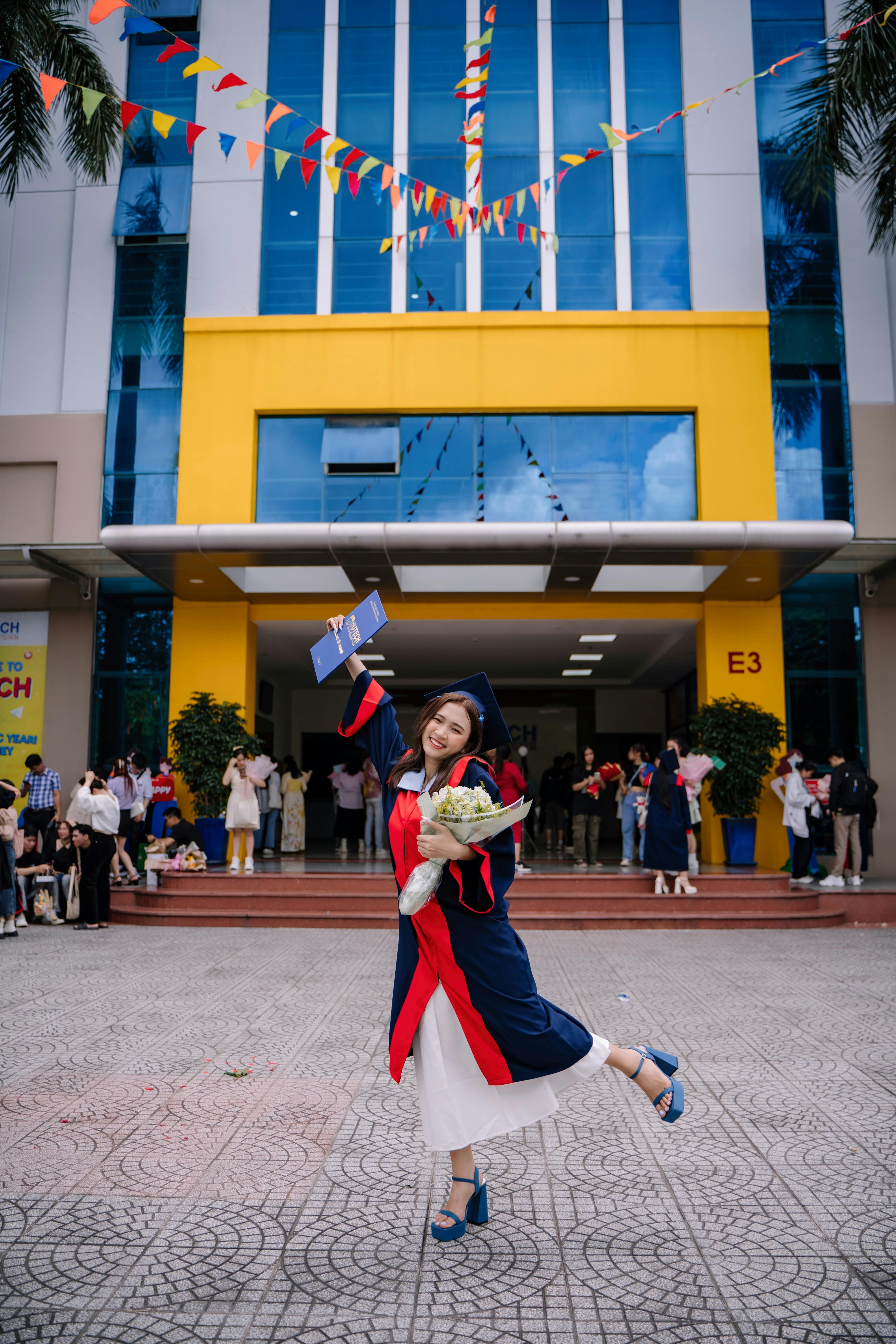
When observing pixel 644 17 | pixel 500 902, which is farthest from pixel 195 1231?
→ pixel 644 17

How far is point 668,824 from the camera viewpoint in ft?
32.8

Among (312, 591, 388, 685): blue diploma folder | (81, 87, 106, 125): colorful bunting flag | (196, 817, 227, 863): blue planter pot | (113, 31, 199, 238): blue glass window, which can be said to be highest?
(113, 31, 199, 238): blue glass window

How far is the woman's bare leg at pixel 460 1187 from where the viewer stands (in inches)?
104

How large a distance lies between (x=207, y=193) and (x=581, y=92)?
5980mm

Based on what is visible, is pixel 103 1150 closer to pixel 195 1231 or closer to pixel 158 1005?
pixel 195 1231

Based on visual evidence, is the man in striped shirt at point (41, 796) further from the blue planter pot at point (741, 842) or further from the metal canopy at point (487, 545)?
the blue planter pot at point (741, 842)

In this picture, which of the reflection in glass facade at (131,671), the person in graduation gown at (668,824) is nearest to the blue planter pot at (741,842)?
the person in graduation gown at (668,824)

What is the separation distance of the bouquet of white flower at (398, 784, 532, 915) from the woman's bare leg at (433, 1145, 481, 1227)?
0.73m

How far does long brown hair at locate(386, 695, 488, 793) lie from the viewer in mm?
2838

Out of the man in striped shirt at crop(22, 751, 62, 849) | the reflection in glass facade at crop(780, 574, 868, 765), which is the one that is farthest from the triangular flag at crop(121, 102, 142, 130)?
the reflection in glass facade at crop(780, 574, 868, 765)

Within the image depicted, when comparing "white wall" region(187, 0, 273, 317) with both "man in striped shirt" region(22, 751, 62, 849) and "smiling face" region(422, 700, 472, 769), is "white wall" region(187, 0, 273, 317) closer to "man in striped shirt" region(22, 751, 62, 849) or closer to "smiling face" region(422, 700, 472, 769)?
"man in striped shirt" region(22, 751, 62, 849)

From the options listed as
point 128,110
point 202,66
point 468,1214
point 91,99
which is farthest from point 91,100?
point 468,1214

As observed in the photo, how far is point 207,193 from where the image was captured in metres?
14.4

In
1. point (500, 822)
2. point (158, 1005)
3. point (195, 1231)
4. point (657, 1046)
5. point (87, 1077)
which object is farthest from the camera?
point (158, 1005)
